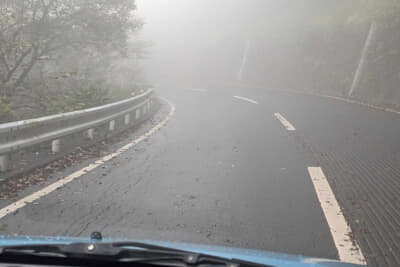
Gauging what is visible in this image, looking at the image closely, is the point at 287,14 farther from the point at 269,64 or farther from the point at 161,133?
the point at 161,133

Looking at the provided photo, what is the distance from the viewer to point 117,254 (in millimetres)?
2514

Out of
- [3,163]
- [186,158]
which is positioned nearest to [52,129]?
[3,163]

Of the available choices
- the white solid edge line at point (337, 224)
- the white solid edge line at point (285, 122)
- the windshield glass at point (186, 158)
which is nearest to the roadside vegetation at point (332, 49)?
the windshield glass at point (186, 158)

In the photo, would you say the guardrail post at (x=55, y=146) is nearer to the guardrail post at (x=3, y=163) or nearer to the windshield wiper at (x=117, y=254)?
the guardrail post at (x=3, y=163)

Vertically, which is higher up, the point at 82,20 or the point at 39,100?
the point at 82,20

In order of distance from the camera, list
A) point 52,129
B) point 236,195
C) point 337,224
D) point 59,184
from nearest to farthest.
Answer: point 337,224, point 236,195, point 59,184, point 52,129

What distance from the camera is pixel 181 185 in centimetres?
680

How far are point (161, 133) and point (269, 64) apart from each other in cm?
3148

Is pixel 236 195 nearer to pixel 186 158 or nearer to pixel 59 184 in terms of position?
pixel 59 184

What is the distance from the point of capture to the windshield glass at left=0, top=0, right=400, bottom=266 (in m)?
4.93

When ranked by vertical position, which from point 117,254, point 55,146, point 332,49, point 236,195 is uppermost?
point 332,49

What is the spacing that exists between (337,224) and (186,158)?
419 centimetres

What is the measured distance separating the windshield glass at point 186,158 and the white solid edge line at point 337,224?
2 centimetres

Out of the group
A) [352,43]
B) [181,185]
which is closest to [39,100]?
[181,185]
